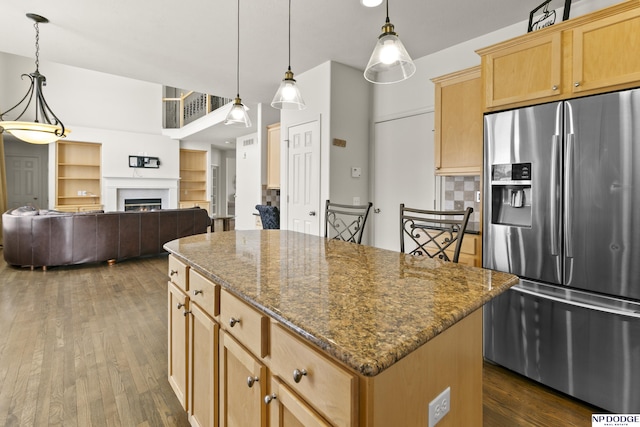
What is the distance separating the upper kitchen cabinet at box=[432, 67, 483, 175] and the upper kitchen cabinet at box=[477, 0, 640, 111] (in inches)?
17.7

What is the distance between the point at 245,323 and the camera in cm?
110

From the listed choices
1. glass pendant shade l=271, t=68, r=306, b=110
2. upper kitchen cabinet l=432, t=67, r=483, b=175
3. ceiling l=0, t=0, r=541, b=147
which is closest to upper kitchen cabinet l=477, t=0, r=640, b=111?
upper kitchen cabinet l=432, t=67, r=483, b=175

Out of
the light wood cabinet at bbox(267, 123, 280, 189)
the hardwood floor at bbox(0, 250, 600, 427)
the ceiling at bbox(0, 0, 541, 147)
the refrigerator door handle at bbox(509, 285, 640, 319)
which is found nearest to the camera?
the refrigerator door handle at bbox(509, 285, 640, 319)

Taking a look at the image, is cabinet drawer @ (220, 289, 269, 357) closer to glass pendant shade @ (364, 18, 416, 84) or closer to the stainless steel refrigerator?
glass pendant shade @ (364, 18, 416, 84)

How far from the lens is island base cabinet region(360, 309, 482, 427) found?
2.33 ft

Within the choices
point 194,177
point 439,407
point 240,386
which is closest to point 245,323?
point 240,386

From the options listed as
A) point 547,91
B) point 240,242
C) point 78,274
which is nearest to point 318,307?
point 240,242

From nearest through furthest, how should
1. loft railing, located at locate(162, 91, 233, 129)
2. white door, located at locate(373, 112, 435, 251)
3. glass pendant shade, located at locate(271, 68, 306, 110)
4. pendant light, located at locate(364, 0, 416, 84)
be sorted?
pendant light, located at locate(364, 0, 416, 84) < glass pendant shade, located at locate(271, 68, 306, 110) < white door, located at locate(373, 112, 435, 251) < loft railing, located at locate(162, 91, 233, 129)

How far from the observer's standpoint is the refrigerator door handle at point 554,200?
2.01 m

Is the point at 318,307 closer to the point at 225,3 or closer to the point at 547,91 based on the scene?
the point at 547,91

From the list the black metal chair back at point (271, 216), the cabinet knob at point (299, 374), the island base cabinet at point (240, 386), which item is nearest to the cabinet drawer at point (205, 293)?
the island base cabinet at point (240, 386)

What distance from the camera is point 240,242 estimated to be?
80.4 inches

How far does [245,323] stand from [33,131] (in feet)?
15.3

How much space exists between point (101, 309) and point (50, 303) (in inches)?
25.6
